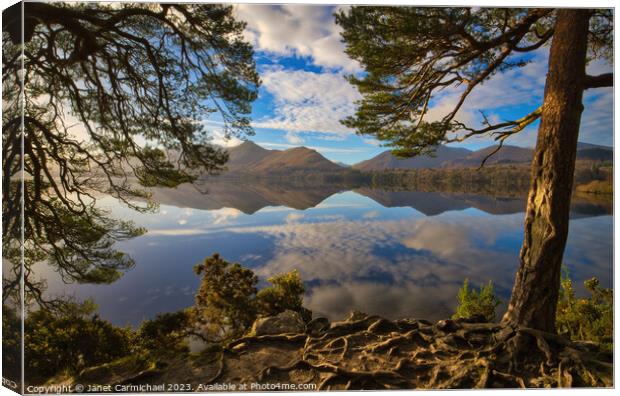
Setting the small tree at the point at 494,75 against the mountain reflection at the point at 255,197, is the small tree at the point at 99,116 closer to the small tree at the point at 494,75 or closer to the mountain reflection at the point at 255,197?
the mountain reflection at the point at 255,197

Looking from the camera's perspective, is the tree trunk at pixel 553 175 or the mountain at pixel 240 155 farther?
the mountain at pixel 240 155

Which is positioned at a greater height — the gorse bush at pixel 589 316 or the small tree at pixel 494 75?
the small tree at pixel 494 75

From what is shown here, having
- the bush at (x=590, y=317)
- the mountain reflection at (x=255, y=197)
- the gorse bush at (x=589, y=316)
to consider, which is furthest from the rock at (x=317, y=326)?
the bush at (x=590, y=317)

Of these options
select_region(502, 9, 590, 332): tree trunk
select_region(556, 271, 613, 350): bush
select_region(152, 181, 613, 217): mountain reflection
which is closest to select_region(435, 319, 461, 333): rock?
select_region(502, 9, 590, 332): tree trunk

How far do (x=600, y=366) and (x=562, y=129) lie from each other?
249 cm

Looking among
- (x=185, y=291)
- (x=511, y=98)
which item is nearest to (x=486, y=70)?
(x=511, y=98)

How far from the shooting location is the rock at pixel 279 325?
13.0 ft

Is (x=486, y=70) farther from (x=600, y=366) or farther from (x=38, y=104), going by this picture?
(x=38, y=104)

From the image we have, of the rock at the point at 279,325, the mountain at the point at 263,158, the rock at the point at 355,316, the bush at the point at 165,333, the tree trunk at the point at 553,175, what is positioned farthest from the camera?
the mountain at the point at 263,158

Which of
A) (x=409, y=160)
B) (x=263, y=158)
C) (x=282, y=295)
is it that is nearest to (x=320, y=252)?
(x=282, y=295)

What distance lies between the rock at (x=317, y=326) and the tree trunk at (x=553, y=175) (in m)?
2.24

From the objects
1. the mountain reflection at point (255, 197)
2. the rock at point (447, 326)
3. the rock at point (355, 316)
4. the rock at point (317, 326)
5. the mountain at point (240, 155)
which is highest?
the mountain at point (240, 155)

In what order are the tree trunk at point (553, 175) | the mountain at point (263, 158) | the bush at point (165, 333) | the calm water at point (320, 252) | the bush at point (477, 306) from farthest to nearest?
Answer: the bush at point (477, 306), the calm water at point (320, 252), the mountain at point (263, 158), the bush at point (165, 333), the tree trunk at point (553, 175)

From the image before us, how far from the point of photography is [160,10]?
3555 millimetres
